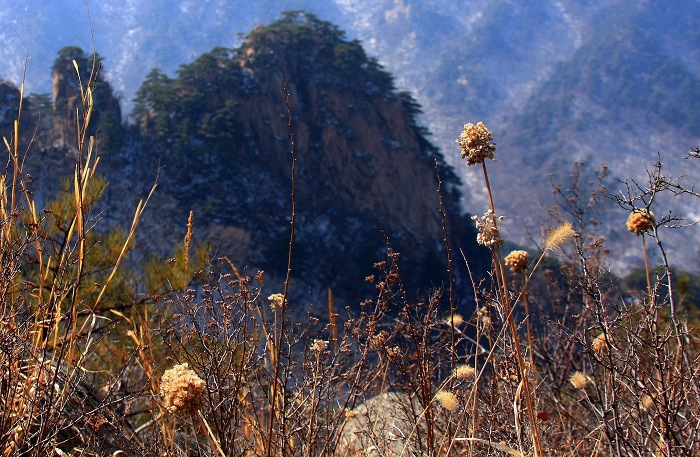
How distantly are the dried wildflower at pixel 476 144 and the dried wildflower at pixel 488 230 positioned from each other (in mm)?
148

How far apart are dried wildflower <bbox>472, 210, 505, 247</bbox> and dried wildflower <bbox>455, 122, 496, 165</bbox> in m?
0.15

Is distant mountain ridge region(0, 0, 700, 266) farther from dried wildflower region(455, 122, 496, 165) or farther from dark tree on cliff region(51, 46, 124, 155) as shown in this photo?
dried wildflower region(455, 122, 496, 165)

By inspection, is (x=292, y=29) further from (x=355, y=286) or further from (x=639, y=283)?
(x=639, y=283)

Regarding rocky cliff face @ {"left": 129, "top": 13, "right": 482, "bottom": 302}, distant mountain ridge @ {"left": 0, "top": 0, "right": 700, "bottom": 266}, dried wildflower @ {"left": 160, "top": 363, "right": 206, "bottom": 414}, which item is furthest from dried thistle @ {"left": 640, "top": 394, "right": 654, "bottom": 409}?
distant mountain ridge @ {"left": 0, "top": 0, "right": 700, "bottom": 266}

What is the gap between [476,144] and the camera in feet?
4.49

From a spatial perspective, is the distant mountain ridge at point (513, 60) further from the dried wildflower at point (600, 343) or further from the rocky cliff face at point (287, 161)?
the dried wildflower at point (600, 343)

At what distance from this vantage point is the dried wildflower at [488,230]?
1211mm

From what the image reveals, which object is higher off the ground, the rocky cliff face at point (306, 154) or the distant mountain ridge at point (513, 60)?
the distant mountain ridge at point (513, 60)

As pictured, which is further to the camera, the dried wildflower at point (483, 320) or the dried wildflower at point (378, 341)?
the dried wildflower at point (378, 341)

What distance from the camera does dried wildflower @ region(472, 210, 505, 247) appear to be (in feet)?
3.97

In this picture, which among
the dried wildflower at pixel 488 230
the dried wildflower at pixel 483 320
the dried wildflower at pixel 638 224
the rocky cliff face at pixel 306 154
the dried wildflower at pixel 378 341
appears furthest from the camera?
the rocky cliff face at pixel 306 154

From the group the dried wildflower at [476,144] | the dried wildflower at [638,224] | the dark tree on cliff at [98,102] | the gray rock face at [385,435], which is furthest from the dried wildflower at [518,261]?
the dark tree on cliff at [98,102]

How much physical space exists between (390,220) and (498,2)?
335 ft

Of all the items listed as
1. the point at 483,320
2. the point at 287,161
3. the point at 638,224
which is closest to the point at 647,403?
the point at 483,320
